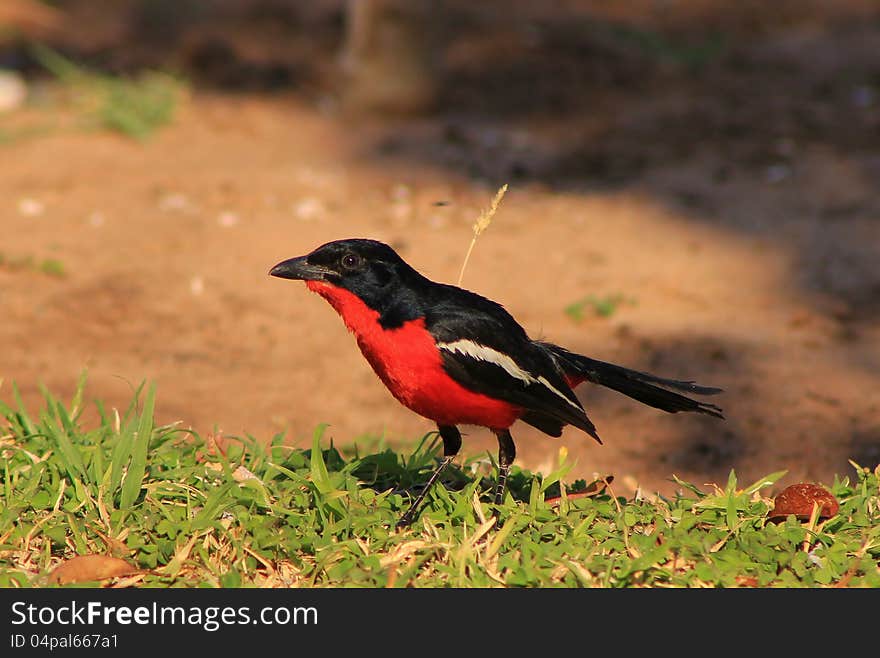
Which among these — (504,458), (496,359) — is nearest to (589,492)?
(504,458)

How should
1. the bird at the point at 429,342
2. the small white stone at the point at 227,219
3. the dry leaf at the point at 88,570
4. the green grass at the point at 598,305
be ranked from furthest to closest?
the small white stone at the point at 227,219, the green grass at the point at 598,305, the bird at the point at 429,342, the dry leaf at the point at 88,570

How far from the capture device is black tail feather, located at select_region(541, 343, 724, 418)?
4008mm

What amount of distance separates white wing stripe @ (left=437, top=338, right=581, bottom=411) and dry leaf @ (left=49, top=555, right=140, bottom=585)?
1.12 m

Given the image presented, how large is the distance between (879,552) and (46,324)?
4.50 m

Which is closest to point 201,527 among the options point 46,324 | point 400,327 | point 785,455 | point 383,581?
point 383,581

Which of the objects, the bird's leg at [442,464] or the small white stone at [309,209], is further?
the small white stone at [309,209]

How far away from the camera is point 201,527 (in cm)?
362

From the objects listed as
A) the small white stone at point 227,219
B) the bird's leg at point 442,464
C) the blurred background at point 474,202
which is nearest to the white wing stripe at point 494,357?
the bird's leg at point 442,464

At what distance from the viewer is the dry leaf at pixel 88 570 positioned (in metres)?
3.42

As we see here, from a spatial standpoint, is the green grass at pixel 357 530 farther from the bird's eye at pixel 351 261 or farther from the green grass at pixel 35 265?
the green grass at pixel 35 265

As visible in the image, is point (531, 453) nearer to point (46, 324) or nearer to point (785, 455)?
point (785, 455)

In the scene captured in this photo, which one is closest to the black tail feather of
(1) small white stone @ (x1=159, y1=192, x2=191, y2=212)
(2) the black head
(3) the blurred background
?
(2) the black head

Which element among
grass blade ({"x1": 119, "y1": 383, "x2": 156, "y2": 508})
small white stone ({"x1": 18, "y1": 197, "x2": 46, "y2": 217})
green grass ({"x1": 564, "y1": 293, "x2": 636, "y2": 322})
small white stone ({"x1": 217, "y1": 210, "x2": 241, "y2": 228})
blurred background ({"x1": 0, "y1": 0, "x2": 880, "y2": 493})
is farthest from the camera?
small white stone ({"x1": 18, "y1": 197, "x2": 46, "y2": 217})

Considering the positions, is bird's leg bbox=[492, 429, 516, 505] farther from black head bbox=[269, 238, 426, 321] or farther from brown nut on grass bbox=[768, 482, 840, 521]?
brown nut on grass bbox=[768, 482, 840, 521]
